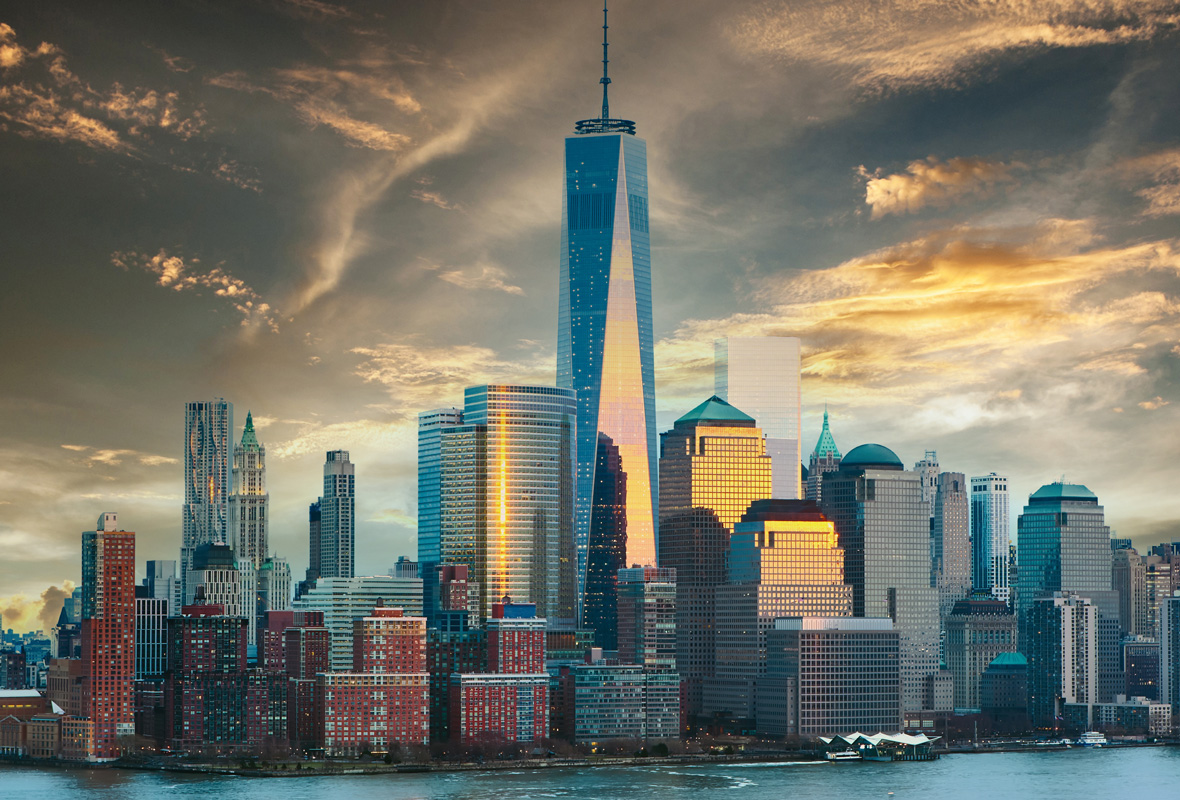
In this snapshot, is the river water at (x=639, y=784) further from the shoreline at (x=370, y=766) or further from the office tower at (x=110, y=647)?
the office tower at (x=110, y=647)

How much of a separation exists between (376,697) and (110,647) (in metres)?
27.5

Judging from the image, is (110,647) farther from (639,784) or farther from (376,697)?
(639,784)

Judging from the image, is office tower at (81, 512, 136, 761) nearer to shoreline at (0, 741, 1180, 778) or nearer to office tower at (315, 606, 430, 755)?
shoreline at (0, 741, 1180, 778)

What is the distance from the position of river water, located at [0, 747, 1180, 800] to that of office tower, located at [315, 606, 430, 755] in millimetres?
14829

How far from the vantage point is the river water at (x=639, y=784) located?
516 ft

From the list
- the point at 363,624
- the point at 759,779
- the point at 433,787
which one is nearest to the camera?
the point at 433,787

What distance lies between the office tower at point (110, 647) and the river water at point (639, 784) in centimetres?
999

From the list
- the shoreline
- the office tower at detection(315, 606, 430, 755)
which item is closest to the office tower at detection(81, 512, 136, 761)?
the shoreline

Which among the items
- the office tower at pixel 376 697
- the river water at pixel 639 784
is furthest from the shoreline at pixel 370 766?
the office tower at pixel 376 697

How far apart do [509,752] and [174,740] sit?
3294cm

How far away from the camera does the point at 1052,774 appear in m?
188

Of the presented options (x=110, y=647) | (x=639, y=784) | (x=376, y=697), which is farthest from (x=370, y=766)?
(x=110, y=647)

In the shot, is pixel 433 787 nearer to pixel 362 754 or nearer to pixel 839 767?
pixel 362 754

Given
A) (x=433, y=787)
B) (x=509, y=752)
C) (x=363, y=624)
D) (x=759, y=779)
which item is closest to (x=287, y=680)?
(x=363, y=624)
